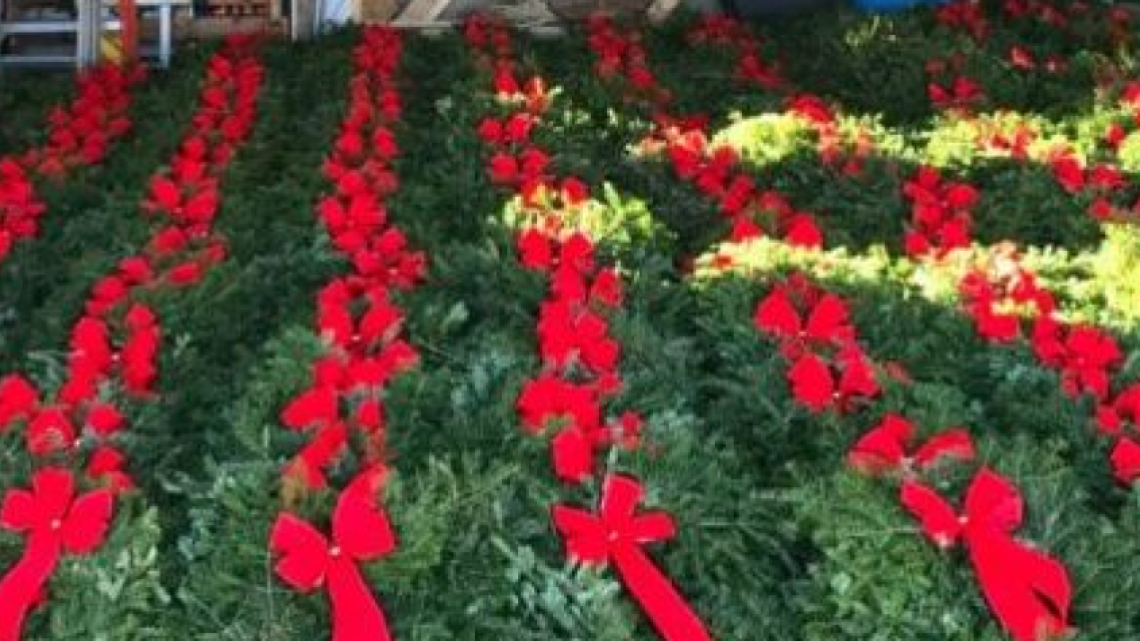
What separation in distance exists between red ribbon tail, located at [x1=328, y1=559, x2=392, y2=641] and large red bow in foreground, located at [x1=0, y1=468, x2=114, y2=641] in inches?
14.8

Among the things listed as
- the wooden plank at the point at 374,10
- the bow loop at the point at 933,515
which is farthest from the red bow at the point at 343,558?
the wooden plank at the point at 374,10

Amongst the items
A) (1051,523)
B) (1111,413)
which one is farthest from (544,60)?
(1051,523)

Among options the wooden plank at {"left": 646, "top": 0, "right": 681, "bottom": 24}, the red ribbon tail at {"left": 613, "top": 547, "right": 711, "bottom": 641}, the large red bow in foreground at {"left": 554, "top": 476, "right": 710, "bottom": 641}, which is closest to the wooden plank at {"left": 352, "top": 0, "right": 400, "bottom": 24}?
the wooden plank at {"left": 646, "top": 0, "right": 681, "bottom": 24}

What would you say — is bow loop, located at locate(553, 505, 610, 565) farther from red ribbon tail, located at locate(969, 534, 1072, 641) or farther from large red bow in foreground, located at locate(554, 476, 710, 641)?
red ribbon tail, located at locate(969, 534, 1072, 641)

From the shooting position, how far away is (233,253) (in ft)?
13.5

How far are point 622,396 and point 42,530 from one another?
1047 millimetres

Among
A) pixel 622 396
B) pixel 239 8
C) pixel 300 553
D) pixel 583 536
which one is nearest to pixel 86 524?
pixel 300 553

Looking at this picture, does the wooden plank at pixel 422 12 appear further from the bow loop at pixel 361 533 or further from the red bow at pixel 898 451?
the bow loop at pixel 361 533

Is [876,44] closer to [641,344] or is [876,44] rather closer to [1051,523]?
[641,344]

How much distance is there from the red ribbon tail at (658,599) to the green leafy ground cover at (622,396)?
0.03 meters

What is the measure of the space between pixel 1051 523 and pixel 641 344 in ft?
3.46

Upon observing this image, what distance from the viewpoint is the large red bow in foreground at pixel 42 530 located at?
2.15 meters

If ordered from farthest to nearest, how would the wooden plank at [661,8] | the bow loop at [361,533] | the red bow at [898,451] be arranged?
the wooden plank at [661,8] < the red bow at [898,451] < the bow loop at [361,533]

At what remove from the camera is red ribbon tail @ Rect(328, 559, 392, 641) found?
2.04 metres
